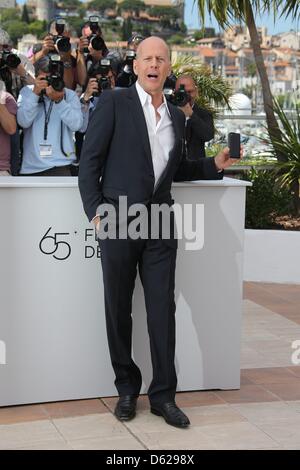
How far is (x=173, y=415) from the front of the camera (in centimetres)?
→ 443

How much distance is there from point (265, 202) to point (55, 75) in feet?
12.1

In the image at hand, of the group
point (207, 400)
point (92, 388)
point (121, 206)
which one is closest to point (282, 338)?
point (207, 400)

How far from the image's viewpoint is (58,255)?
4.66m

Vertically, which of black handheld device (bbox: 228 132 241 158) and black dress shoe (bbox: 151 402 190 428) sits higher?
black handheld device (bbox: 228 132 241 158)

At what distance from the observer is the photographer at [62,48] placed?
7.07 m

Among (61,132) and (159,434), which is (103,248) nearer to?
(159,434)

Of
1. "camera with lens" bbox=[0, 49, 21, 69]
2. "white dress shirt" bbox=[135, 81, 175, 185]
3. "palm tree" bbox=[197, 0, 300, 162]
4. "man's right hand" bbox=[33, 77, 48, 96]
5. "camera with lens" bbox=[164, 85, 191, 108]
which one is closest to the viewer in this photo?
"white dress shirt" bbox=[135, 81, 175, 185]

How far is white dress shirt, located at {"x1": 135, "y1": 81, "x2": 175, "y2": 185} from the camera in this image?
446 cm

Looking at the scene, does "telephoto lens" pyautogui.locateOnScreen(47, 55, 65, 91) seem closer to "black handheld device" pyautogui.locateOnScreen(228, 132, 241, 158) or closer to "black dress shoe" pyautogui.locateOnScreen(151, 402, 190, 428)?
"black handheld device" pyautogui.locateOnScreen(228, 132, 241, 158)

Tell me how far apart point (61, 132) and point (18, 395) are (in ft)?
7.23

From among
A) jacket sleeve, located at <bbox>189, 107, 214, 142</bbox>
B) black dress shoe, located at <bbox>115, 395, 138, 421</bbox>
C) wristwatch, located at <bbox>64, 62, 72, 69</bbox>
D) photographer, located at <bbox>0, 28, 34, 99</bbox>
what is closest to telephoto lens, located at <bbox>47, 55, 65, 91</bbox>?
photographer, located at <bbox>0, 28, 34, 99</bbox>

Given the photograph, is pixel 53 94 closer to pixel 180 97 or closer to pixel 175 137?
pixel 180 97

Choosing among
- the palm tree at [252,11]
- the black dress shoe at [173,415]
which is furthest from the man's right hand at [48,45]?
the black dress shoe at [173,415]

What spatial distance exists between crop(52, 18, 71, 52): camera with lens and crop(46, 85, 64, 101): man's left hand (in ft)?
3.81
